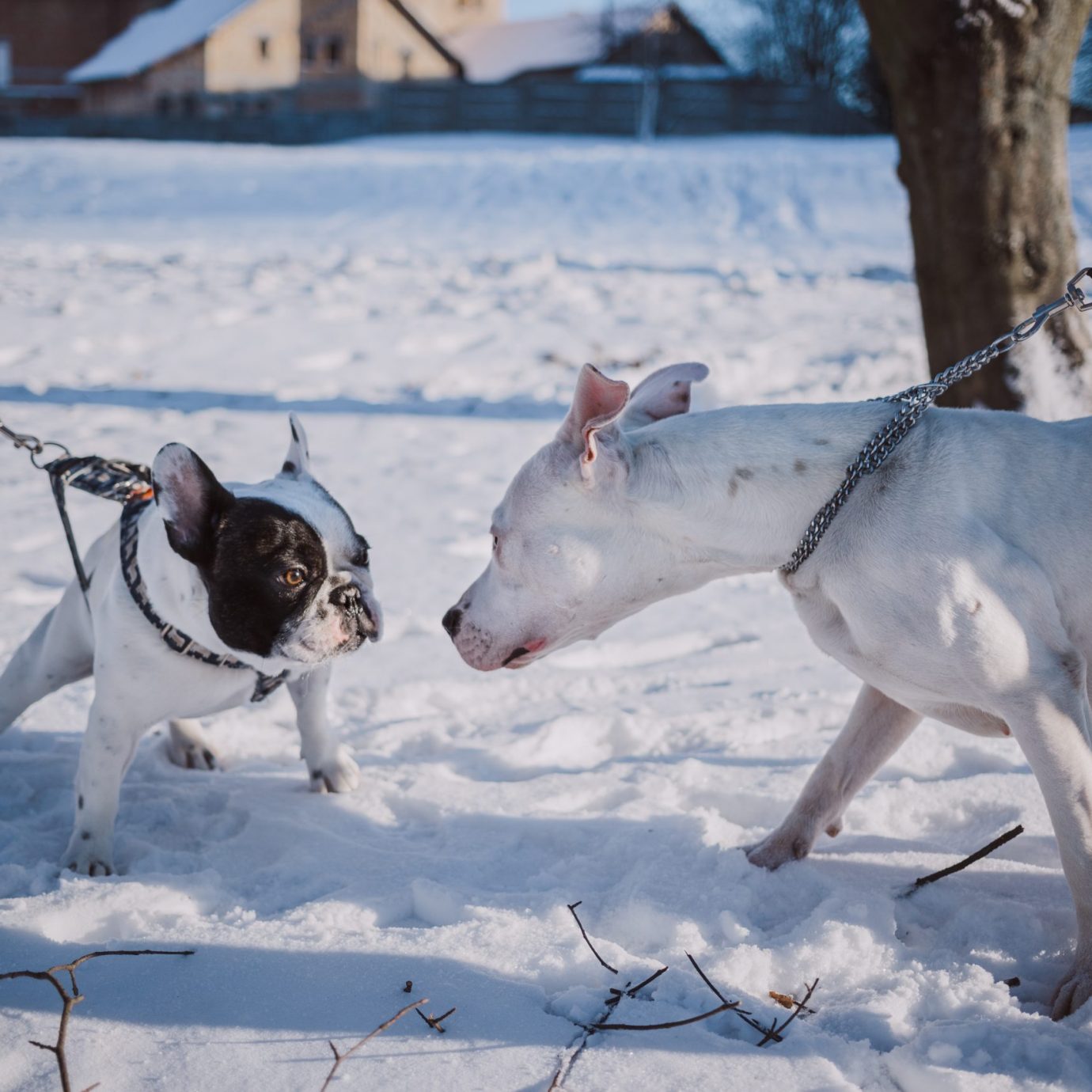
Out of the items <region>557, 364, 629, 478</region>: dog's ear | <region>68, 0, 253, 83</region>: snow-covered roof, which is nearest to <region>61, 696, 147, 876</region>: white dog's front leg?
<region>557, 364, 629, 478</region>: dog's ear

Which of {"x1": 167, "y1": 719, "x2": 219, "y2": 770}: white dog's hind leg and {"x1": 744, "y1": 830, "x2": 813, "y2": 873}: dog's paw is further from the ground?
→ {"x1": 744, "y1": 830, "x2": 813, "y2": 873}: dog's paw

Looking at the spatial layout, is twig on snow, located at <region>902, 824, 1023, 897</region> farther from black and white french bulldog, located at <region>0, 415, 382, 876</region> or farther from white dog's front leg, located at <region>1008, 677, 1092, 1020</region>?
black and white french bulldog, located at <region>0, 415, 382, 876</region>

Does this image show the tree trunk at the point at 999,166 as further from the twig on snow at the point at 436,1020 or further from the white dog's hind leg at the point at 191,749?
the twig on snow at the point at 436,1020

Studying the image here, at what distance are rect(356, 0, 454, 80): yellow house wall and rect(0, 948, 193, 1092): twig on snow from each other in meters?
39.2

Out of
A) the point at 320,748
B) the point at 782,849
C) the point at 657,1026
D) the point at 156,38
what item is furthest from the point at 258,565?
the point at 156,38

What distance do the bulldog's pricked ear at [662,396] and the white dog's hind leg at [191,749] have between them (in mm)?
1727

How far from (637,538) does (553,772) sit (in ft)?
3.63

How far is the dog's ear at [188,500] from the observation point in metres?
2.73

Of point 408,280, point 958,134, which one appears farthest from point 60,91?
point 958,134

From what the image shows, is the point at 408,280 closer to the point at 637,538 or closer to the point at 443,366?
the point at 443,366

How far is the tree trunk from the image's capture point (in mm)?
5078

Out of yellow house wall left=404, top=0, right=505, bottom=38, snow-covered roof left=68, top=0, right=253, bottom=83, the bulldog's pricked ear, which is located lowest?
the bulldog's pricked ear

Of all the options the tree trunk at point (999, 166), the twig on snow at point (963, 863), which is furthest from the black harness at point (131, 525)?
the tree trunk at point (999, 166)

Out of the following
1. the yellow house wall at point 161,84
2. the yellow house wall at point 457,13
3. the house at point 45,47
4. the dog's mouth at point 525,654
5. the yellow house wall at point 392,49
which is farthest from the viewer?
the yellow house wall at point 457,13
